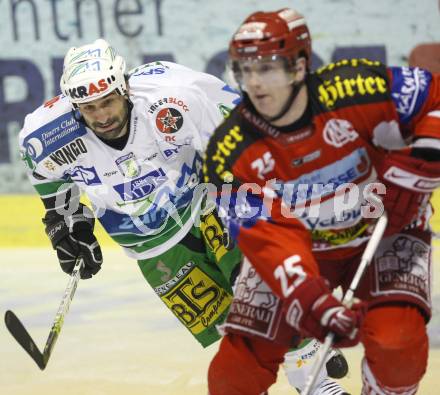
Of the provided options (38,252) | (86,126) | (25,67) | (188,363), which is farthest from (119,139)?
(25,67)

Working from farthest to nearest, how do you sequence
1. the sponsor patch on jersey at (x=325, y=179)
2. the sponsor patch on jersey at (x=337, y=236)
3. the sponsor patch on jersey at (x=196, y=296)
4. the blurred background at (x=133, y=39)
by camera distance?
the blurred background at (x=133, y=39) < the sponsor patch on jersey at (x=196, y=296) < the sponsor patch on jersey at (x=337, y=236) < the sponsor patch on jersey at (x=325, y=179)

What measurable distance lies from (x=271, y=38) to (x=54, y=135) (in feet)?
4.22

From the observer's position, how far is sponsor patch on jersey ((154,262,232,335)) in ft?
13.7

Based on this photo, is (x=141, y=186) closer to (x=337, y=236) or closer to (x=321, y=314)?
(x=337, y=236)

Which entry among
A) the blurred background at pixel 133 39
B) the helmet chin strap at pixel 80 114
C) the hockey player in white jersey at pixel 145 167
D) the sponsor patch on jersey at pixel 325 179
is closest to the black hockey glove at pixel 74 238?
the hockey player in white jersey at pixel 145 167

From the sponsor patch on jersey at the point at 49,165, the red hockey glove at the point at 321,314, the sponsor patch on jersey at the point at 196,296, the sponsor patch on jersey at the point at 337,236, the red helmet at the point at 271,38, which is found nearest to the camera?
the red hockey glove at the point at 321,314

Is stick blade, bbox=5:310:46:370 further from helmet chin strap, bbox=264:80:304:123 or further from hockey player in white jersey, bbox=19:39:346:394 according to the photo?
helmet chin strap, bbox=264:80:304:123

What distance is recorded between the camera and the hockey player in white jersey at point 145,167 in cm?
395

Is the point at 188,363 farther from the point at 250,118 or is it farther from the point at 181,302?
the point at 250,118

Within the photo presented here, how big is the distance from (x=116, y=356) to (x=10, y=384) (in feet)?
1.49

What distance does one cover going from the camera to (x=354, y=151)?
9.96 ft

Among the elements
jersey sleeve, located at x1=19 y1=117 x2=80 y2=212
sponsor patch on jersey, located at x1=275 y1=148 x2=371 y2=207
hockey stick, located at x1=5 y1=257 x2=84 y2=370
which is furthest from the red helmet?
hockey stick, located at x1=5 y1=257 x2=84 y2=370

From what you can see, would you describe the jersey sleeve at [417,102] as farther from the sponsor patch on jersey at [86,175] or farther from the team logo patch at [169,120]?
the sponsor patch on jersey at [86,175]

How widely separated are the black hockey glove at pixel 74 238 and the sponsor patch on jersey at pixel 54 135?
0.99 feet
